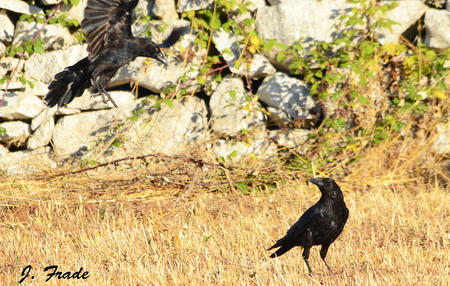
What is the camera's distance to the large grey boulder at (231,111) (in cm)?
667

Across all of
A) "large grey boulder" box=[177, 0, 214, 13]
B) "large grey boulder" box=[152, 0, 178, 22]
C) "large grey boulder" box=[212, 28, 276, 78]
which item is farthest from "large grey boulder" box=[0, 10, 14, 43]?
"large grey boulder" box=[212, 28, 276, 78]

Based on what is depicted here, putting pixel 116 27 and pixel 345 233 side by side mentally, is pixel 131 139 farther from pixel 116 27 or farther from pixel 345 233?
pixel 345 233

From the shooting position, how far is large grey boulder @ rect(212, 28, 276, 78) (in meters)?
6.69

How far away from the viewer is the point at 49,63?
6781 millimetres

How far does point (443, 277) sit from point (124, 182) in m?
3.53

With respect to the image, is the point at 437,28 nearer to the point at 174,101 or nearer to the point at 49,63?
the point at 174,101

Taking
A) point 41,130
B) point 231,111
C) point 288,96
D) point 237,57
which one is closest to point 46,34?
point 41,130

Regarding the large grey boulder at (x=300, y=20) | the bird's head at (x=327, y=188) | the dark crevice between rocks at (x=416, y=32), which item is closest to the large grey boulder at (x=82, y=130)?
the large grey boulder at (x=300, y=20)

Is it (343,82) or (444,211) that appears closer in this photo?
(444,211)

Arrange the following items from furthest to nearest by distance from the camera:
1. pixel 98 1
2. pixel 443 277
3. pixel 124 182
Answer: pixel 124 182 → pixel 98 1 → pixel 443 277

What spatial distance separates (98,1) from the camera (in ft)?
15.4

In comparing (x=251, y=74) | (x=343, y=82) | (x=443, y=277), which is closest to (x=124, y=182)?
(x=251, y=74)

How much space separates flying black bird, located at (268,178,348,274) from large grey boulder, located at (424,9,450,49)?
374 cm

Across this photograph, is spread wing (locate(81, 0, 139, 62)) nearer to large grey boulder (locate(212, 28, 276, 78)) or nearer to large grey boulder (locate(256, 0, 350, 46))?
large grey boulder (locate(212, 28, 276, 78))
